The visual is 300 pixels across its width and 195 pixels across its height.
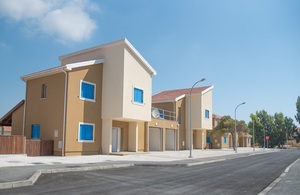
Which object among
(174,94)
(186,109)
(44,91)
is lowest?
(186,109)

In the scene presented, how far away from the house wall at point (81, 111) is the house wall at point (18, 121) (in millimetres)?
5942

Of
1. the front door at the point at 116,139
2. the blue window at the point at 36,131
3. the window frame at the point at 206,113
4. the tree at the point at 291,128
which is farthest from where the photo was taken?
the tree at the point at 291,128

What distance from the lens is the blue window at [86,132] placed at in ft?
80.3

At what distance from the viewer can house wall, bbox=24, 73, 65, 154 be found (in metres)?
23.6

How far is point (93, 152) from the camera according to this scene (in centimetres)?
2562

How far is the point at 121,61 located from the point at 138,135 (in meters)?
8.00

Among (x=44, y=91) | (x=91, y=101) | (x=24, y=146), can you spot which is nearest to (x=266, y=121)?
(x=91, y=101)

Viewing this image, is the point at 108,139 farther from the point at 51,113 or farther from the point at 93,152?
the point at 51,113

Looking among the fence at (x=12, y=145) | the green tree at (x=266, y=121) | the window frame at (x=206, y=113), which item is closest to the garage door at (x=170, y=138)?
the window frame at (x=206, y=113)

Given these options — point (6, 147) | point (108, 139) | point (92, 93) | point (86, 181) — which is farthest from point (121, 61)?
point (86, 181)

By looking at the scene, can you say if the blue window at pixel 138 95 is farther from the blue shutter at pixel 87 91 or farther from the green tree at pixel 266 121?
the green tree at pixel 266 121

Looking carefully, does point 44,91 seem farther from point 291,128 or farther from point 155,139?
point 291,128

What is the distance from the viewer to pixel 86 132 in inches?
984

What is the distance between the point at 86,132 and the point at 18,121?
687 cm
